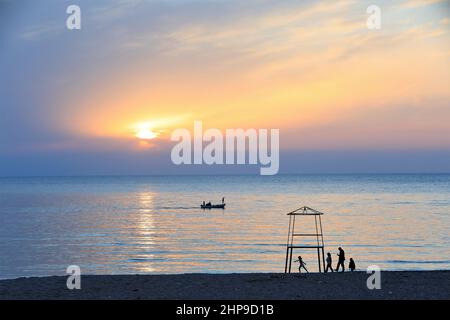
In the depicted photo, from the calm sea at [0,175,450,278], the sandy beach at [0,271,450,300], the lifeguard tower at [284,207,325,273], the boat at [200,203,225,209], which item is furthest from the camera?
the boat at [200,203,225,209]

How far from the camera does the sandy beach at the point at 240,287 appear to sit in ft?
55.7

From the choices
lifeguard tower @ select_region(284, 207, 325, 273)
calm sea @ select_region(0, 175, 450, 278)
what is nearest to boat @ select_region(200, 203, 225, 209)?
calm sea @ select_region(0, 175, 450, 278)

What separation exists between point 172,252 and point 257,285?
32.3 m

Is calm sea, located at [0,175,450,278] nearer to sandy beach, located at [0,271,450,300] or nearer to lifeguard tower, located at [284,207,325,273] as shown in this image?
lifeguard tower, located at [284,207,325,273]

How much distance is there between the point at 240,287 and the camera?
61.8ft

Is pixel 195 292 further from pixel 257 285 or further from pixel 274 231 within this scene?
pixel 274 231

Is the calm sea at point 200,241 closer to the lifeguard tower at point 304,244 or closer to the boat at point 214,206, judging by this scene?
the lifeguard tower at point 304,244

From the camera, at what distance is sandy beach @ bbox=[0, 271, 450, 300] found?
16969 mm

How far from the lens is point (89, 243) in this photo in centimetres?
5806

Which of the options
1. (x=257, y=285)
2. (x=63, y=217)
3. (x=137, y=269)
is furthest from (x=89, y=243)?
(x=257, y=285)

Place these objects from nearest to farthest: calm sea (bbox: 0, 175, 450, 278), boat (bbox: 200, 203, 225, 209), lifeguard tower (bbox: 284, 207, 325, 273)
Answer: lifeguard tower (bbox: 284, 207, 325, 273) → calm sea (bbox: 0, 175, 450, 278) → boat (bbox: 200, 203, 225, 209)

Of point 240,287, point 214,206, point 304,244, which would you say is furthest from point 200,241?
point 214,206
